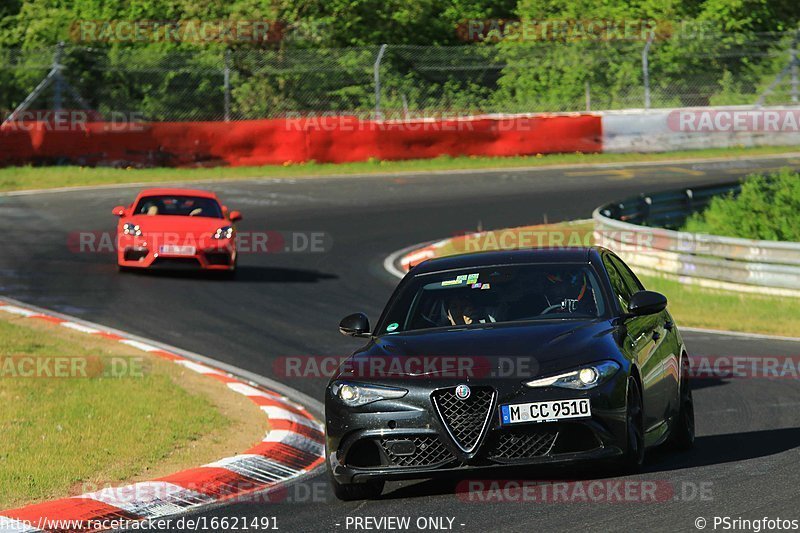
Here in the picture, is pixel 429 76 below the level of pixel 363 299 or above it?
below

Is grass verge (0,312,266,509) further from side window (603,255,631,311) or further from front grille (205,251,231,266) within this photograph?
front grille (205,251,231,266)

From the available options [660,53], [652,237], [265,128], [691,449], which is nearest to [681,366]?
[691,449]

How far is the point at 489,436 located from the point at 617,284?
2017 millimetres

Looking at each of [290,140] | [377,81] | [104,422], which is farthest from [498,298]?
[377,81]

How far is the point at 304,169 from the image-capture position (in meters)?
34.2

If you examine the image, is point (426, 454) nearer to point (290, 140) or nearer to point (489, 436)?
point (489, 436)

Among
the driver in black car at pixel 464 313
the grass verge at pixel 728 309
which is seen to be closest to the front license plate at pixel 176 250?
the grass verge at pixel 728 309

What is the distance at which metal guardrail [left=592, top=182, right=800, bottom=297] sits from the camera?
17.6 metres

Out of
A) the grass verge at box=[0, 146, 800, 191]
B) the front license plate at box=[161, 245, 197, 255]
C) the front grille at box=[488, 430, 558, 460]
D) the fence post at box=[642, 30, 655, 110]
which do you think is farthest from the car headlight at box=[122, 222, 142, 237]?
the fence post at box=[642, 30, 655, 110]

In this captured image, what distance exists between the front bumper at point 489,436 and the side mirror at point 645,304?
0.87 m

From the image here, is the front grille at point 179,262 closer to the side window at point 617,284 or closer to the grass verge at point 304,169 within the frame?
the side window at point 617,284

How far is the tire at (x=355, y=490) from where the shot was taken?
25.3ft

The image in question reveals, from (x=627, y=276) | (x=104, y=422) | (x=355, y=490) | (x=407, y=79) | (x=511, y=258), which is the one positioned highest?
(x=511, y=258)

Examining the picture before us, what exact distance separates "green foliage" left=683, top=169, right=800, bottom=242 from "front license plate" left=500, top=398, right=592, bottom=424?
49.8 ft
